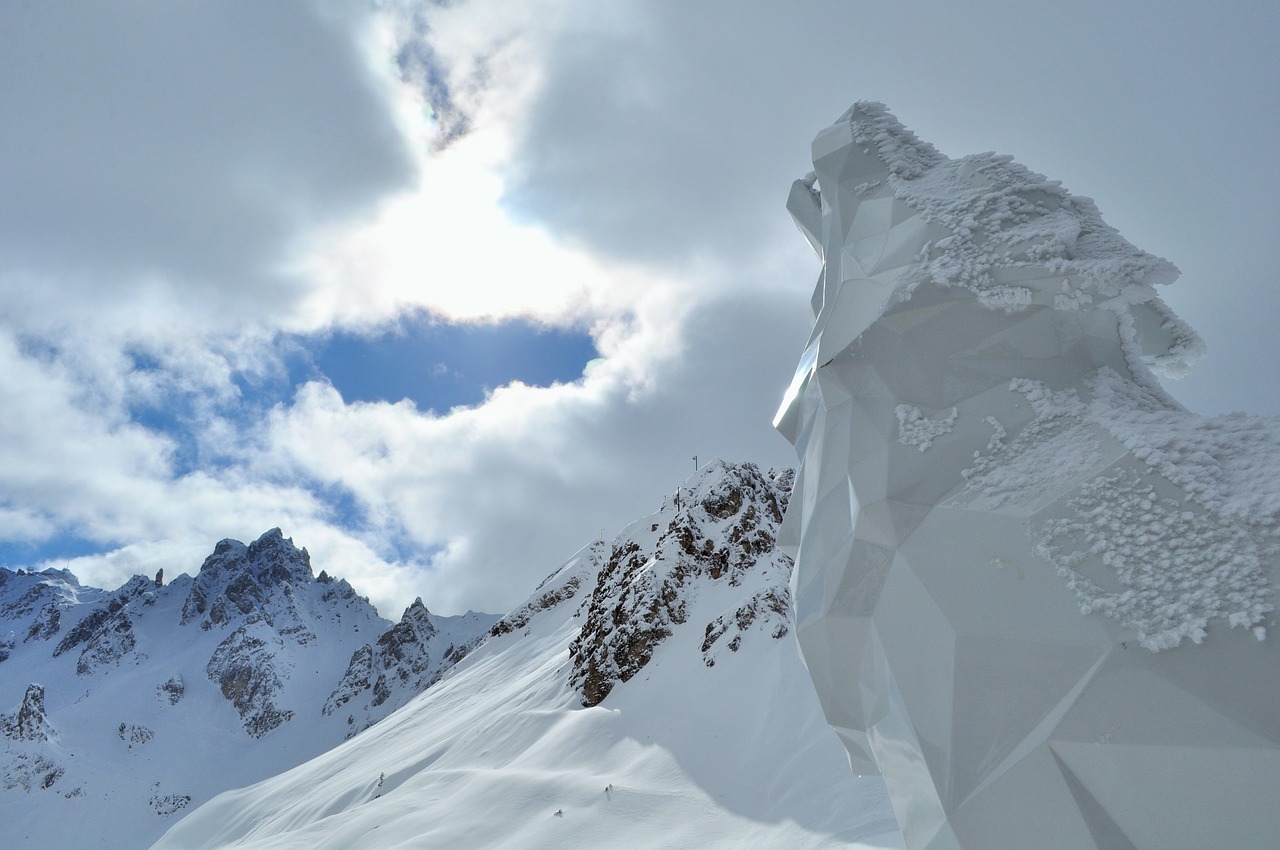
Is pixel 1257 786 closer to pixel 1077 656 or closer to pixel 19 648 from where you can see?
pixel 1077 656

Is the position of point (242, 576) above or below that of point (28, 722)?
above

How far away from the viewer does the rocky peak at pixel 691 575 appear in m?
27.4

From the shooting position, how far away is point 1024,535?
395cm

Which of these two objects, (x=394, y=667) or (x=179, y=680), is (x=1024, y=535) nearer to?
(x=394, y=667)

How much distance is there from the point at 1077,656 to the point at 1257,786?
2.63 ft

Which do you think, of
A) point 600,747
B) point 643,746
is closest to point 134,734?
point 600,747

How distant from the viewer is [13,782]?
94.2 meters

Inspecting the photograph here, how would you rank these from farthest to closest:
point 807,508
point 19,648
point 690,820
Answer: point 19,648 < point 690,820 < point 807,508

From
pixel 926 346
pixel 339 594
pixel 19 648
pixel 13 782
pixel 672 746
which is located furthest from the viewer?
pixel 339 594

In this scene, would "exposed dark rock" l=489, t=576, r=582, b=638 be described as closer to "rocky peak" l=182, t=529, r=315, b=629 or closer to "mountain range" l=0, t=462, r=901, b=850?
"mountain range" l=0, t=462, r=901, b=850

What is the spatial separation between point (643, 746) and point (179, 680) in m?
151

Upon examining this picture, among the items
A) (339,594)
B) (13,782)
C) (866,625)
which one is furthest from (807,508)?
(339,594)

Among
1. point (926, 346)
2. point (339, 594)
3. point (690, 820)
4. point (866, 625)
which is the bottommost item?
point (690, 820)

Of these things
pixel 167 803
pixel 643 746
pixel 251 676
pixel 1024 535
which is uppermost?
pixel 251 676
